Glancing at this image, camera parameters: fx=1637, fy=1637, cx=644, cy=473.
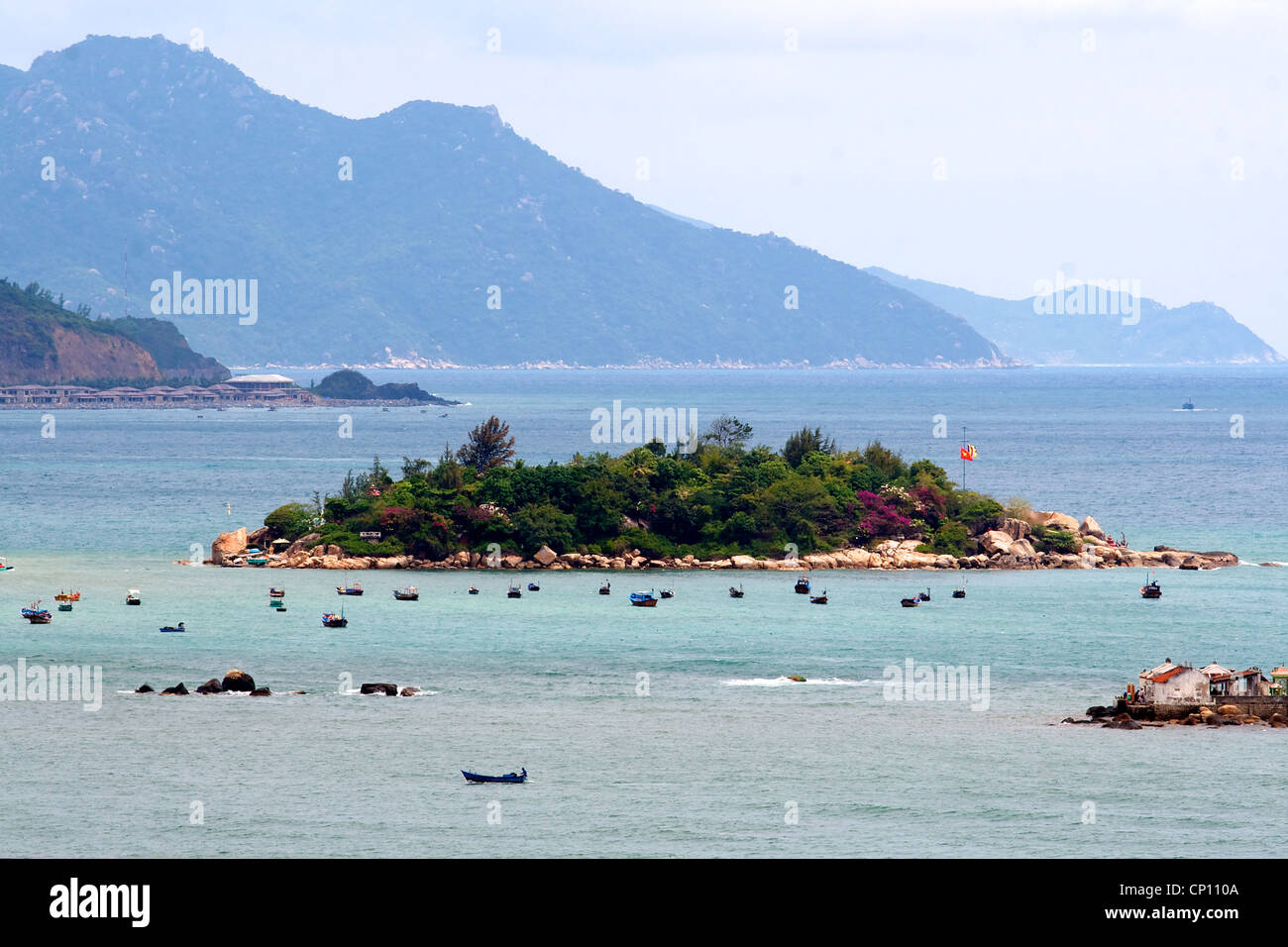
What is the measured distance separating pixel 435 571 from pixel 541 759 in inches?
2006

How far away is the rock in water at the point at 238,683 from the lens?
2653 inches

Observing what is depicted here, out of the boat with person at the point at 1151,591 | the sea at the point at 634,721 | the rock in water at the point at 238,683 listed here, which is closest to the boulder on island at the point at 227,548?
the sea at the point at 634,721

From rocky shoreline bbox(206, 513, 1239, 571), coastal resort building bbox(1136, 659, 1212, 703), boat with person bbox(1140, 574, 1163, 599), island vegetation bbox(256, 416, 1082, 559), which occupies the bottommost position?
coastal resort building bbox(1136, 659, 1212, 703)

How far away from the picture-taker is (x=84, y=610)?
8862 centimetres

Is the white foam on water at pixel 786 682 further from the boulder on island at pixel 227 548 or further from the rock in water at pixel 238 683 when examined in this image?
the boulder on island at pixel 227 548

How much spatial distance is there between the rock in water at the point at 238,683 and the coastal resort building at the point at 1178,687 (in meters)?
35.6

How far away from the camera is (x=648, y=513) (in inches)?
4360

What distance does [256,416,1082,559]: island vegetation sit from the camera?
10800 cm
